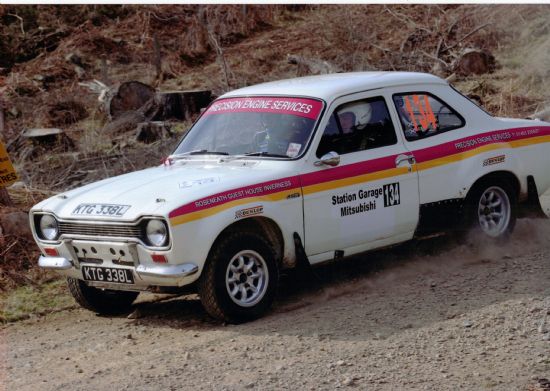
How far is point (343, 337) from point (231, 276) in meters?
0.99

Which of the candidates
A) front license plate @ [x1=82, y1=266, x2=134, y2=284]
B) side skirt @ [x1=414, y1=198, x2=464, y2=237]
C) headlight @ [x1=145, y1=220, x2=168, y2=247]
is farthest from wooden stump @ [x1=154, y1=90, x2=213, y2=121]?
headlight @ [x1=145, y1=220, x2=168, y2=247]

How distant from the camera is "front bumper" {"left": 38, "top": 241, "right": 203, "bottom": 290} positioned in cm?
650

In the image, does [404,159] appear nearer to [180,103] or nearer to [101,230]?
[101,230]

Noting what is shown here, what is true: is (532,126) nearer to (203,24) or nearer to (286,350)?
(286,350)

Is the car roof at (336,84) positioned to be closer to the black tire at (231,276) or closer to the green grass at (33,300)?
the black tire at (231,276)

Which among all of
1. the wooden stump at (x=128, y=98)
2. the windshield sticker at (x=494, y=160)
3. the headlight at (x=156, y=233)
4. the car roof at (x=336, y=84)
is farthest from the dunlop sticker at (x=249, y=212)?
the wooden stump at (x=128, y=98)

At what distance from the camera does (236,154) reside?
7594mm

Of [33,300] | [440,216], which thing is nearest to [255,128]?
[440,216]

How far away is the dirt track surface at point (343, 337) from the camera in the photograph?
5602mm

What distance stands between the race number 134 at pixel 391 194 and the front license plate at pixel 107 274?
2.24 metres

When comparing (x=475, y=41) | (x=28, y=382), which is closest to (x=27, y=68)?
(x=475, y=41)

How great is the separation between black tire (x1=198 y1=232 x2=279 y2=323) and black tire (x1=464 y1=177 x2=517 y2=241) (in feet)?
7.21

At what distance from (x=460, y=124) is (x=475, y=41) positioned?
9.30 metres

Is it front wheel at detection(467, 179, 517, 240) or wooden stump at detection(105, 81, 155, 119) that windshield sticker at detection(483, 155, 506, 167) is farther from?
wooden stump at detection(105, 81, 155, 119)
